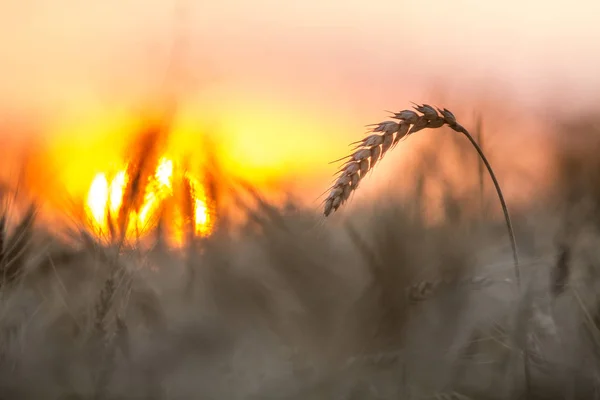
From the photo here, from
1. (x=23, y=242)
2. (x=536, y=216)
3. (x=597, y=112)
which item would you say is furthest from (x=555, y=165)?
(x=23, y=242)

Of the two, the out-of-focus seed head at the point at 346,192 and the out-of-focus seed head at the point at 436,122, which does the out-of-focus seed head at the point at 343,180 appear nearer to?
the out-of-focus seed head at the point at 346,192

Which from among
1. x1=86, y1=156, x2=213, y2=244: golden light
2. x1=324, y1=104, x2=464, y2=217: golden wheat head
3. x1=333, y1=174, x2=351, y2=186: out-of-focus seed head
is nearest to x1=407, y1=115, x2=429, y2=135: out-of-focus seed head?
x1=324, y1=104, x2=464, y2=217: golden wheat head

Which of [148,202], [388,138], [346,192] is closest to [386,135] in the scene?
[388,138]

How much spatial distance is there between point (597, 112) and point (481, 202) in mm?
805

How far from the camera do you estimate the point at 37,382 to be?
0.78 metres

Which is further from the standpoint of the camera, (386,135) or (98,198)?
(98,198)

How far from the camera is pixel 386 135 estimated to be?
3.05 ft

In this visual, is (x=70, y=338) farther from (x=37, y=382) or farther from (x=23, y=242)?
(x=23, y=242)

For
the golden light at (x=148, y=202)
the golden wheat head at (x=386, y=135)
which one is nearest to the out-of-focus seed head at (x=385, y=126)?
the golden wheat head at (x=386, y=135)

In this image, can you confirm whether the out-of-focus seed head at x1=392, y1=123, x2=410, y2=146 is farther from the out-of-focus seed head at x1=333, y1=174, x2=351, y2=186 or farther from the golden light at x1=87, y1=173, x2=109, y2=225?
the golden light at x1=87, y1=173, x2=109, y2=225

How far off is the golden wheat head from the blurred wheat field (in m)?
0.07

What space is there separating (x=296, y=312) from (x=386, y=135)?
0.25 metres

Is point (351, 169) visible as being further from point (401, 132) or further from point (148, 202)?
point (148, 202)

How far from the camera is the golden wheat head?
0.92 metres
